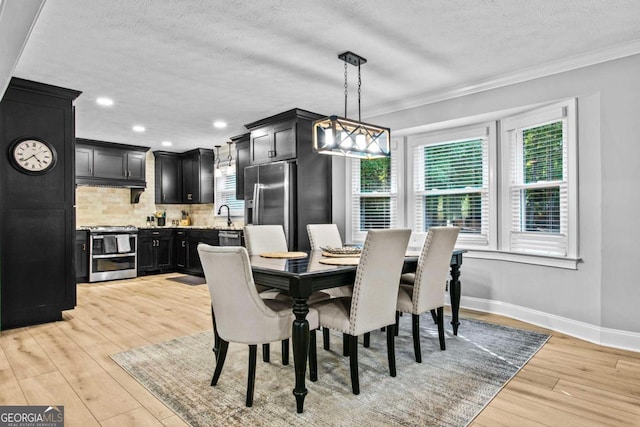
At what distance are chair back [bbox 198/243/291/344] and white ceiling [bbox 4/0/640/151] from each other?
5.24 feet

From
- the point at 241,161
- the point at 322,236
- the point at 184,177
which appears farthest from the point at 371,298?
the point at 184,177

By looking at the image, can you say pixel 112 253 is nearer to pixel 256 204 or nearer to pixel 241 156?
pixel 241 156

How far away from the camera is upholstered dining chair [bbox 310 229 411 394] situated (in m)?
2.25

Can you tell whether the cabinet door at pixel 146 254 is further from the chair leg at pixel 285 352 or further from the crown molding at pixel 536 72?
the chair leg at pixel 285 352

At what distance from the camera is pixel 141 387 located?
237 cm

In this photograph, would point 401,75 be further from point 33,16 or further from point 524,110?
point 33,16

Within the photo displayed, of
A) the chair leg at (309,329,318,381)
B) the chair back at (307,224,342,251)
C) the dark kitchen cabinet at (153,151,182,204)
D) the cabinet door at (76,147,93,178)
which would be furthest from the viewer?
the dark kitchen cabinet at (153,151,182,204)

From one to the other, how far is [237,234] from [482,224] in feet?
11.3

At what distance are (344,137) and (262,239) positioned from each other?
1.17m

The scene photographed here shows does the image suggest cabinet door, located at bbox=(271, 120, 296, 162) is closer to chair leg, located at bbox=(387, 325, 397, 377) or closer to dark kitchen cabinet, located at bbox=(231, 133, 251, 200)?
dark kitchen cabinet, located at bbox=(231, 133, 251, 200)

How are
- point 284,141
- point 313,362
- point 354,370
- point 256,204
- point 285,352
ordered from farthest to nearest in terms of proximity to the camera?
point 256,204, point 284,141, point 285,352, point 313,362, point 354,370

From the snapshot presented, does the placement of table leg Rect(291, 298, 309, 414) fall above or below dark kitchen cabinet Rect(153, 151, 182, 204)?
below

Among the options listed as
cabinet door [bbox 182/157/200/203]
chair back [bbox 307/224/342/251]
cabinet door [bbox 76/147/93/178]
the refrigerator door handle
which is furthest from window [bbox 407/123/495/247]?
cabinet door [bbox 76/147/93/178]

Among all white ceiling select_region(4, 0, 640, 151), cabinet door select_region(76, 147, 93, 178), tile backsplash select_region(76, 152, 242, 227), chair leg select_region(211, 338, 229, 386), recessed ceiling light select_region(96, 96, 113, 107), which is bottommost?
chair leg select_region(211, 338, 229, 386)
